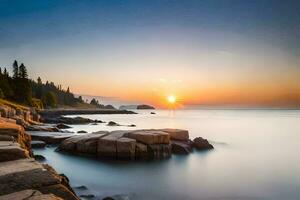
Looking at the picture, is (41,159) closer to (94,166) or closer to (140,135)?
(94,166)

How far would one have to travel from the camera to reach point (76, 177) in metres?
19.5

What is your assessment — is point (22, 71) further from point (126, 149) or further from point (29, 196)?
point (29, 196)

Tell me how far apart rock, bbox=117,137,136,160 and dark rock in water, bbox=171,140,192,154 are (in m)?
5.07

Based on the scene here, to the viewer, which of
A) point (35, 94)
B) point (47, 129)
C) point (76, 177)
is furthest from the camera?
point (35, 94)

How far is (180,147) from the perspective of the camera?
28.2 metres

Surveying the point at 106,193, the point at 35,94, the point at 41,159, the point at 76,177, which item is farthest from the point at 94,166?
the point at 35,94

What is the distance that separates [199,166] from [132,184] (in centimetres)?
751

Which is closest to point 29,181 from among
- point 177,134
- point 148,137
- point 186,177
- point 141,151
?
point 186,177

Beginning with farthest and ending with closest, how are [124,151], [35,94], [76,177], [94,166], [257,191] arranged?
[35,94] < [124,151] < [94,166] < [76,177] < [257,191]

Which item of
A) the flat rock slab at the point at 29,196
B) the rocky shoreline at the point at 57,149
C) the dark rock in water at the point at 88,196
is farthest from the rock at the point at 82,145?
the flat rock slab at the point at 29,196

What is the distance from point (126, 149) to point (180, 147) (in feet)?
20.5

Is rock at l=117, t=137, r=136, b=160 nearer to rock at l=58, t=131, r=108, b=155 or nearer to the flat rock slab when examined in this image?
rock at l=58, t=131, r=108, b=155

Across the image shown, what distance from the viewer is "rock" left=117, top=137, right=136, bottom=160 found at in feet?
78.1

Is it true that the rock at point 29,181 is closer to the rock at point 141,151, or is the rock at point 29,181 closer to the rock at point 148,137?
the rock at point 141,151
